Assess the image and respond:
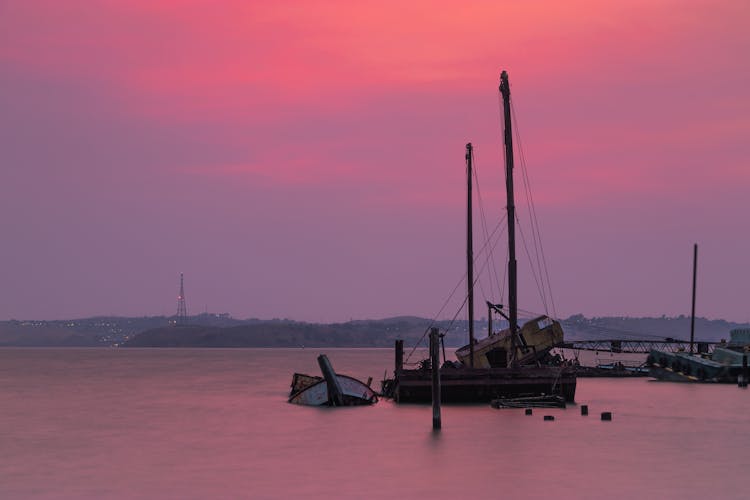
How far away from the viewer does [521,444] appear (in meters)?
57.6

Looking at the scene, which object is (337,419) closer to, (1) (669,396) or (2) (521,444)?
(2) (521,444)

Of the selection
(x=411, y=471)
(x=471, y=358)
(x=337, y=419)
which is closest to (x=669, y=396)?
(x=471, y=358)

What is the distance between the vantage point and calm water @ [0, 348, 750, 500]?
44.1 m

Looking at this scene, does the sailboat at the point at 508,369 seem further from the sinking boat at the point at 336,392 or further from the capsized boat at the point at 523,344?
the sinking boat at the point at 336,392

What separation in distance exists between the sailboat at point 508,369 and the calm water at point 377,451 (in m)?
1.29

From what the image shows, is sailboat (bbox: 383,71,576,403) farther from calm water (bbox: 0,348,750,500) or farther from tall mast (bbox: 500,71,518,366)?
calm water (bbox: 0,348,750,500)

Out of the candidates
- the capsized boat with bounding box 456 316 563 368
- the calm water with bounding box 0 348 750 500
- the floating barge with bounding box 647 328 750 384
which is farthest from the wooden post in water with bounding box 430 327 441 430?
the floating barge with bounding box 647 328 750 384

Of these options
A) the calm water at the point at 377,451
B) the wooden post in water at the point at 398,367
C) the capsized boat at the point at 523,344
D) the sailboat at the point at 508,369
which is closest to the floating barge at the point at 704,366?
the calm water at the point at 377,451

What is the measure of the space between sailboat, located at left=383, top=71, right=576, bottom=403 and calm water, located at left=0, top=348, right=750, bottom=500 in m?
1.29

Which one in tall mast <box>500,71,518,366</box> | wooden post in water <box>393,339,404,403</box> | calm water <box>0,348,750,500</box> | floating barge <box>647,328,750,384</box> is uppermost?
tall mast <box>500,71,518,366</box>

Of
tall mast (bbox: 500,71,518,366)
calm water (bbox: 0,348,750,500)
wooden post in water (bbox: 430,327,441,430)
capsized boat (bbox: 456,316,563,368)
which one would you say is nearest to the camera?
calm water (bbox: 0,348,750,500)

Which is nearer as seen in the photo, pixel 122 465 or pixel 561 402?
pixel 122 465

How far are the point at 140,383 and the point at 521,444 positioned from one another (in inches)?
3597

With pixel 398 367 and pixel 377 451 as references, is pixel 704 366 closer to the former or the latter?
pixel 398 367
